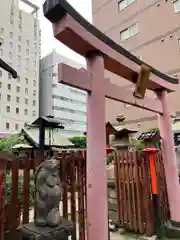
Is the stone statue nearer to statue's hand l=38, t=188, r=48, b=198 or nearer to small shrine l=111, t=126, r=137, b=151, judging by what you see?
statue's hand l=38, t=188, r=48, b=198

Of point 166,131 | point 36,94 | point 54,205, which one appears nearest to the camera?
point 54,205

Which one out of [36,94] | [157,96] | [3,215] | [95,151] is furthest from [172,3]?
[36,94]

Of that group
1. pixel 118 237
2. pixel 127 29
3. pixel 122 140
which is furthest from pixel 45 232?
pixel 127 29

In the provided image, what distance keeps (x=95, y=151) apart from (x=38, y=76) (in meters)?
43.9

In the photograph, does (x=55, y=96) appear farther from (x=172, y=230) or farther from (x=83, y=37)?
(x=83, y=37)

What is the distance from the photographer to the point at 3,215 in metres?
2.59

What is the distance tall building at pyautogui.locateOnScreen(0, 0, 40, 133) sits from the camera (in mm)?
38650

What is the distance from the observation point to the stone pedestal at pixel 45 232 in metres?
2.40

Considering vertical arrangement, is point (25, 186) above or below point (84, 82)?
below

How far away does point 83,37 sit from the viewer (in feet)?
9.68

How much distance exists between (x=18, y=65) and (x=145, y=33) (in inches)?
1211

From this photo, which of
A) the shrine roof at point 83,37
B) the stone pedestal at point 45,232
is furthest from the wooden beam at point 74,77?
the stone pedestal at point 45,232

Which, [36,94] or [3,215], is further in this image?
[36,94]

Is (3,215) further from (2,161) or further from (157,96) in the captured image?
(157,96)
